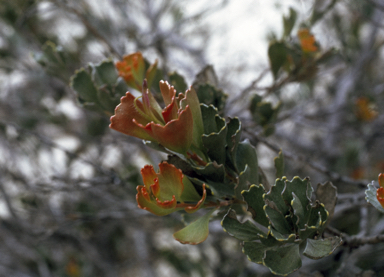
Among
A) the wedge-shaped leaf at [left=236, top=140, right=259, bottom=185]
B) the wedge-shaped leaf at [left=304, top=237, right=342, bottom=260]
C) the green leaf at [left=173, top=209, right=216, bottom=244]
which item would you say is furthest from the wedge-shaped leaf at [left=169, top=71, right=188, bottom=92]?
the wedge-shaped leaf at [left=304, top=237, right=342, bottom=260]

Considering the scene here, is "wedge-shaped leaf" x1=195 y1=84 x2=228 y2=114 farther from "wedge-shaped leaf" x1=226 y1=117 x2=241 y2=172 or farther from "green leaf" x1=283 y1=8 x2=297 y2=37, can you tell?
"green leaf" x1=283 y1=8 x2=297 y2=37

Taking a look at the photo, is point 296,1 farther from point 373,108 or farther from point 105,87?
point 105,87

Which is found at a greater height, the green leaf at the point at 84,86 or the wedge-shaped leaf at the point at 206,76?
the wedge-shaped leaf at the point at 206,76

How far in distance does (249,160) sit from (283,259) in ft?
0.64

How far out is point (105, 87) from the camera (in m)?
0.76

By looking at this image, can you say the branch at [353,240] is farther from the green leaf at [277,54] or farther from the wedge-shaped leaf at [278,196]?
the green leaf at [277,54]

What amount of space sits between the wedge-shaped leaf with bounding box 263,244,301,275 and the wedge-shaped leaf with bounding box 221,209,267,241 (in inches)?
1.4

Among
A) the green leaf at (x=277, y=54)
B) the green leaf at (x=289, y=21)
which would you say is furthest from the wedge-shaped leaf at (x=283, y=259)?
the green leaf at (x=289, y=21)

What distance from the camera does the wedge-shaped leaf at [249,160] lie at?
1.97 ft

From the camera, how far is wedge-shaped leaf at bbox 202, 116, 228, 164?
52 cm

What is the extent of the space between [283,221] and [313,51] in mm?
713

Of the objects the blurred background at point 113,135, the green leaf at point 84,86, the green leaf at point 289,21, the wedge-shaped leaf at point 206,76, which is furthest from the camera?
the blurred background at point 113,135

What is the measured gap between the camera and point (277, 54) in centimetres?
100

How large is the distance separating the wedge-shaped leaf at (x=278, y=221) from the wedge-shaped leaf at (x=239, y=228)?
0.03 metres
